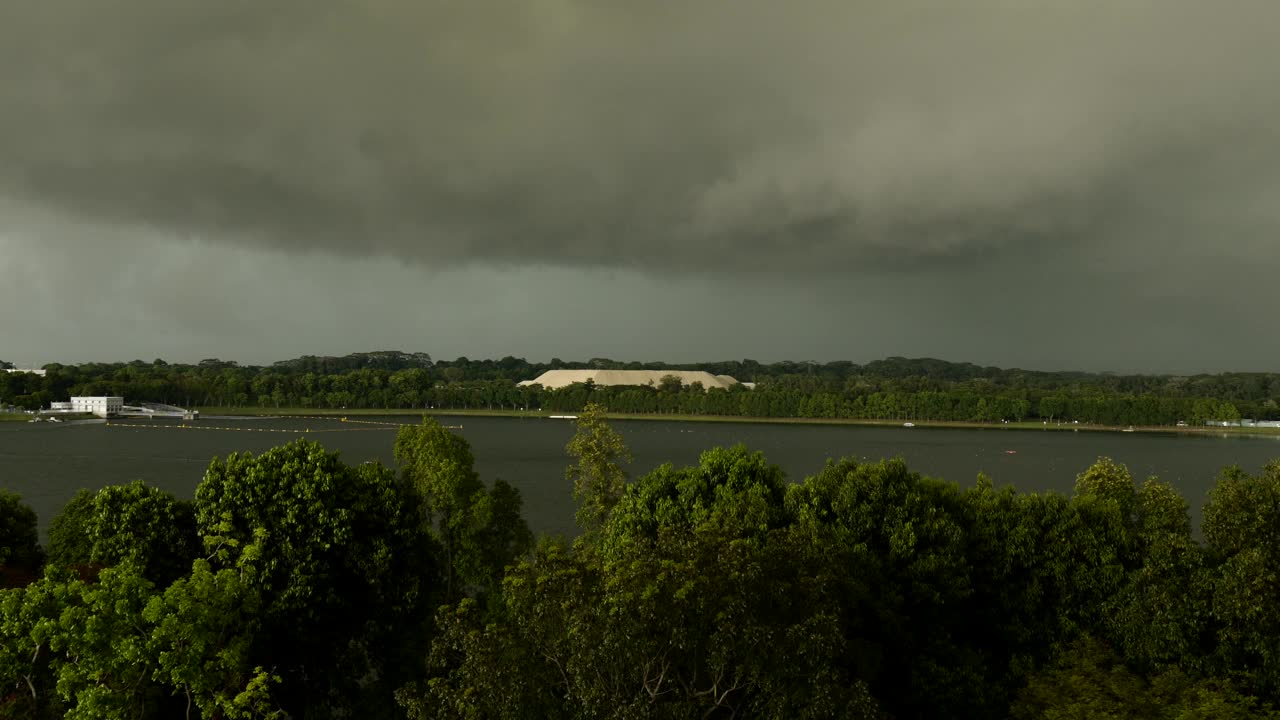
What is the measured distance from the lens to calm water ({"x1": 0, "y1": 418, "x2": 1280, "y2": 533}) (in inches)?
2382

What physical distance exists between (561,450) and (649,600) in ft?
253

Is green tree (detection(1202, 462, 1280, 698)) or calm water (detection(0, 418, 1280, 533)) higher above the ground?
green tree (detection(1202, 462, 1280, 698))

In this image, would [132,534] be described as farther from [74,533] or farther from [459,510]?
[459,510]

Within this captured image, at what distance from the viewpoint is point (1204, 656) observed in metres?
15.1

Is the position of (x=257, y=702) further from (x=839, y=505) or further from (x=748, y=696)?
(x=839, y=505)

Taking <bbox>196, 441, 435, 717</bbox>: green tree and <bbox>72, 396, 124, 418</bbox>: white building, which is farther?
<bbox>72, 396, 124, 418</bbox>: white building

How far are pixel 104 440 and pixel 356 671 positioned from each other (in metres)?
92.1

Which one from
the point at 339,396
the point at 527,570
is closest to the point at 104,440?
the point at 339,396

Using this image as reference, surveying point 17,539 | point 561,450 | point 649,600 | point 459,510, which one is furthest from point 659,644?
point 561,450

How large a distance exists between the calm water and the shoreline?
669cm

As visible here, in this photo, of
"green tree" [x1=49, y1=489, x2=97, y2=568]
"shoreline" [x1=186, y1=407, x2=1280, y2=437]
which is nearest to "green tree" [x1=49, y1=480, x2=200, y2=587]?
"green tree" [x1=49, y1=489, x2=97, y2=568]

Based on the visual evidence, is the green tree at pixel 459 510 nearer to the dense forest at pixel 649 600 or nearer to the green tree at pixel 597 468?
the dense forest at pixel 649 600

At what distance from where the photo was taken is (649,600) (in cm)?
1106

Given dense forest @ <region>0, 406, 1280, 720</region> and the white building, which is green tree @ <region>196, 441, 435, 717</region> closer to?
dense forest @ <region>0, 406, 1280, 720</region>
